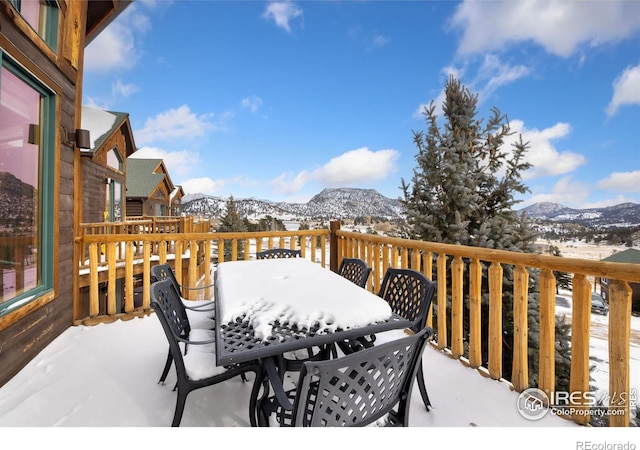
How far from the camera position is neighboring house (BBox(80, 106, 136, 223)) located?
7736mm

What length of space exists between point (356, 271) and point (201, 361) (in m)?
1.35

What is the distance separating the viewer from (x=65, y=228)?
2912 millimetres

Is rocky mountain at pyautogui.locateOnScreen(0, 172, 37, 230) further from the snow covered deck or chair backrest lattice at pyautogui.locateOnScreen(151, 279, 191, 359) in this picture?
chair backrest lattice at pyautogui.locateOnScreen(151, 279, 191, 359)

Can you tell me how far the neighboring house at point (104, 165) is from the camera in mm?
7736

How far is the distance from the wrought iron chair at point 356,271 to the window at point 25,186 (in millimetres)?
2458

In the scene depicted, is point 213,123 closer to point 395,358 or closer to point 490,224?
point 490,224

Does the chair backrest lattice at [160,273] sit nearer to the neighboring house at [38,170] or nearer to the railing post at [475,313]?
the neighboring house at [38,170]

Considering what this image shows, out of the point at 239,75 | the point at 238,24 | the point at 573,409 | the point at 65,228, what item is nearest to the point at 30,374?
the point at 65,228

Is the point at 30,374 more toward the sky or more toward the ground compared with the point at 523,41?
more toward the ground

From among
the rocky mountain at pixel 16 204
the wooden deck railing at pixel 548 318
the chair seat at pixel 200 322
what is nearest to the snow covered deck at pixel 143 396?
the wooden deck railing at pixel 548 318

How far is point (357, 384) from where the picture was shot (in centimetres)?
95

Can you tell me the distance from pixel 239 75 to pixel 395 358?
7.56 m

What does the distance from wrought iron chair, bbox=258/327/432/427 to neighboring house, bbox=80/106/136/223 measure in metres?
8.61
